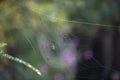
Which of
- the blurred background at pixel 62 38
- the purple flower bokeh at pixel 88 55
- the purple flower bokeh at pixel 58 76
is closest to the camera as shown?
the blurred background at pixel 62 38

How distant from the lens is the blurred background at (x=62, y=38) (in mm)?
1252

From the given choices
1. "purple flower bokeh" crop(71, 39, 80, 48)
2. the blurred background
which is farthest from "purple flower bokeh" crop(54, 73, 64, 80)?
"purple flower bokeh" crop(71, 39, 80, 48)

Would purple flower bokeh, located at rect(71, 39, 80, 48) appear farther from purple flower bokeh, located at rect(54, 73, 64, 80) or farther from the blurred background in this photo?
purple flower bokeh, located at rect(54, 73, 64, 80)

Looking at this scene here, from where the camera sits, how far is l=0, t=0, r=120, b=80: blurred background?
4.11ft

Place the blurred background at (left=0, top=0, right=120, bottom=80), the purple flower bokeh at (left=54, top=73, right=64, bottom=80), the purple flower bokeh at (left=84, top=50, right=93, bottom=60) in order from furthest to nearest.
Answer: the purple flower bokeh at (left=84, top=50, right=93, bottom=60), the purple flower bokeh at (left=54, top=73, right=64, bottom=80), the blurred background at (left=0, top=0, right=120, bottom=80)

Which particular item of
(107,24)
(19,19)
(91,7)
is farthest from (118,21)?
(19,19)

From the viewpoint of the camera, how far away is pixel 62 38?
1.24m

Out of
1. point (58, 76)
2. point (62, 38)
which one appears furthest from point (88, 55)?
point (62, 38)

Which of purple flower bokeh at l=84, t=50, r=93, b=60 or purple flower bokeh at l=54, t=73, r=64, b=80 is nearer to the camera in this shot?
purple flower bokeh at l=54, t=73, r=64, b=80

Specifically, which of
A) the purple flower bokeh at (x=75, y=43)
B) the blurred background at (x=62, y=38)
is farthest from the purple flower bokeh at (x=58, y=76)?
the purple flower bokeh at (x=75, y=43)

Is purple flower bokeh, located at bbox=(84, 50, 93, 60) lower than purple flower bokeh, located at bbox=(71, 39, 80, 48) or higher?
lower

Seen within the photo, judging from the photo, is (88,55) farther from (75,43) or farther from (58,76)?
(58,76)

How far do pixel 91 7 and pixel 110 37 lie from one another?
227mm

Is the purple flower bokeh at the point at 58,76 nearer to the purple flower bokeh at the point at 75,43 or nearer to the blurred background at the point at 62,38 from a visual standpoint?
the blurred background at the point at 62,38
